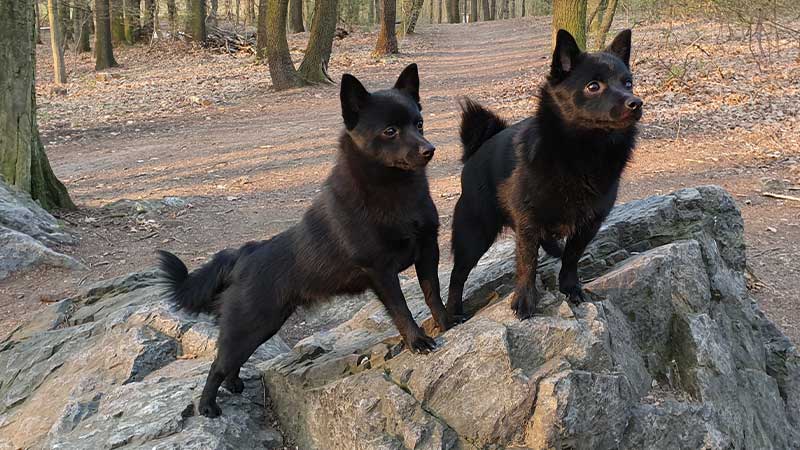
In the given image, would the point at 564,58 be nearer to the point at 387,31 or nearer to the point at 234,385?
the point at 234,385

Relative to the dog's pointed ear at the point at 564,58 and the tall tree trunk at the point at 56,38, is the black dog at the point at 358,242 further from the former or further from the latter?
the tall tree trunk at the point at 56,38

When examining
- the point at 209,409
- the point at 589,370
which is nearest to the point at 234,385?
the point at 209,409

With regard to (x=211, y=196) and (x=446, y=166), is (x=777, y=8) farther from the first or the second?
(x=211, y=196)

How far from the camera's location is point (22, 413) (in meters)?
4.71

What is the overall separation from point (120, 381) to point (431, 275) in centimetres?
230

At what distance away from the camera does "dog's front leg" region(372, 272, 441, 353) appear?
3.76 m

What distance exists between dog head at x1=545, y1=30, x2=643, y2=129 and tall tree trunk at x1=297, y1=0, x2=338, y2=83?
1519 cm

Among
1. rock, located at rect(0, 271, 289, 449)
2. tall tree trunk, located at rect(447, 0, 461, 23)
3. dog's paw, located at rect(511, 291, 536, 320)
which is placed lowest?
rock, located at rect(0, 271, 289, 449)

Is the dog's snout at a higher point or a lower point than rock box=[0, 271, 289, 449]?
higher

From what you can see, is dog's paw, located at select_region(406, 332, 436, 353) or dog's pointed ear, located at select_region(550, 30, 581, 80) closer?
dog's paw, located at select_region(406, 332, 436, 353)

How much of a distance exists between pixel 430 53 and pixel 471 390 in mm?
25634

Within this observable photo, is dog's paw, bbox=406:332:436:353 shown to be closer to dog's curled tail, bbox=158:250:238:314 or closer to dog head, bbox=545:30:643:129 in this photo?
dog's curled tail, bbox=158:250:238:314

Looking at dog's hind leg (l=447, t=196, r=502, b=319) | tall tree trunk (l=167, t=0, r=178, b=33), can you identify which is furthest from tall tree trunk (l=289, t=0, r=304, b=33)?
dog's hind leg (l=447, t=196, r=502, b=319)

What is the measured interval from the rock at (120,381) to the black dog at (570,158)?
190cm
